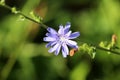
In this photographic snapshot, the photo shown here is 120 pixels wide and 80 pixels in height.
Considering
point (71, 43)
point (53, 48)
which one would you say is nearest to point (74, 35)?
point (71, 43)

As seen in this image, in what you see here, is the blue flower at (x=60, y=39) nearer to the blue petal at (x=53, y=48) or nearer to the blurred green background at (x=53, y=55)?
the blue petal at (x=53, y=48)

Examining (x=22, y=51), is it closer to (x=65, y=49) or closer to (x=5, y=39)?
(x=5, y=39)

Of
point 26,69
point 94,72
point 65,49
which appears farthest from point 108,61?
A: point 65,49

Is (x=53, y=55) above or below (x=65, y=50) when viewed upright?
above

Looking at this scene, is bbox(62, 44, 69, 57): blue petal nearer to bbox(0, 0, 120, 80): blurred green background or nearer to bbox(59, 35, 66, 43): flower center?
bbox(59, 35, 66, 43): flower center

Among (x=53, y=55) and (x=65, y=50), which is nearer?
(x=65, y=50)

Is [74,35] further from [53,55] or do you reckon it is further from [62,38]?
[53,55]
